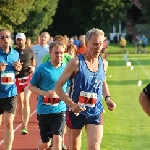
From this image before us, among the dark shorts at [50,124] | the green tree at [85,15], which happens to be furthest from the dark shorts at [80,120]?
the green tree at [85,15]

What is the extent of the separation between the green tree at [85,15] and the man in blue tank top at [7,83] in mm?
71430

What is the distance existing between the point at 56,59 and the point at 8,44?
1.56 meters

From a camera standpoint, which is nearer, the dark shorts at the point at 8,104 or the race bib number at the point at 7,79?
the dark shorts at the point at 8,104

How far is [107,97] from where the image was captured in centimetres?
845

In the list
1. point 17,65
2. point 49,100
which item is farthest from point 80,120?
point 17,65

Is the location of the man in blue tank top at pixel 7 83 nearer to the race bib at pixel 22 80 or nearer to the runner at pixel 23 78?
the runner at pixel 23 78

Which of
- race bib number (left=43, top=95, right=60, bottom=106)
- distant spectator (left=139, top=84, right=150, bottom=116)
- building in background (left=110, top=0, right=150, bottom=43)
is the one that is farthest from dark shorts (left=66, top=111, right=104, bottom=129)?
building in background (left=110, top=0, right=150, bottom=43)

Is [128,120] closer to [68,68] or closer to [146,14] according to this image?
[68,68]

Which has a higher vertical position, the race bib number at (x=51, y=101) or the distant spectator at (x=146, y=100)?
the distant spectator at (x=146, y=100)

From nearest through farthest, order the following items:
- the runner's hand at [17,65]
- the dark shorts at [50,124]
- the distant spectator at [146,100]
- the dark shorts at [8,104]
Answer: the distant spectator at [146,100], the dark shorts at [50,124], the dark shorts at [8,104], the runner's hand at [17,65]

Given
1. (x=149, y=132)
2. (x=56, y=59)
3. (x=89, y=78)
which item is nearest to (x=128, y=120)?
(x=149, y=132)

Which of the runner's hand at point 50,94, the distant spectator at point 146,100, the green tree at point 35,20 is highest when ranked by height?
the distant spectator at point 146,100

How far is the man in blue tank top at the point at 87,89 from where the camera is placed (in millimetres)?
7988

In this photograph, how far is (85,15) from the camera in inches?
3314
